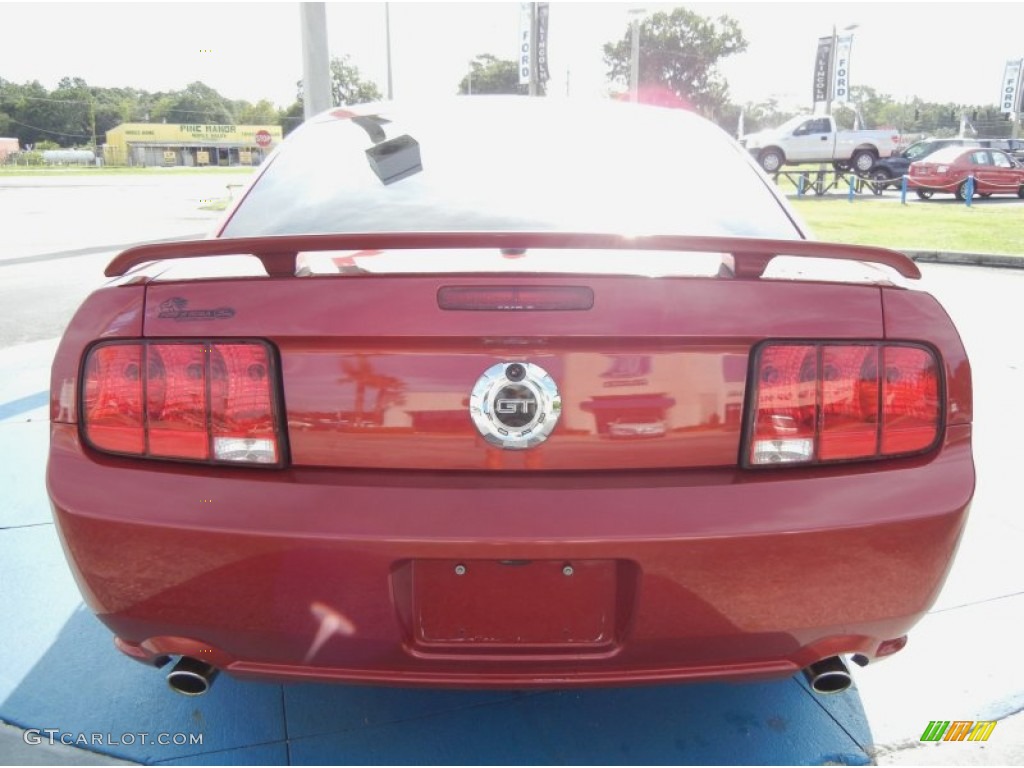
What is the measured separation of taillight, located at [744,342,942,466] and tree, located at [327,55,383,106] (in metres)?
88.4

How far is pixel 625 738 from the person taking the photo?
2.05 m

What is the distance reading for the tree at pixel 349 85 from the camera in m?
84.9

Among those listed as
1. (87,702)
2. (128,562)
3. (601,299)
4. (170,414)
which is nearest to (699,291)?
(601,299)

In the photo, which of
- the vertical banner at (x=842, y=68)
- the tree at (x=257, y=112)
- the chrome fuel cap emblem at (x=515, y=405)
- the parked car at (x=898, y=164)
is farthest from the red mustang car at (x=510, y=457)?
the tree at (x=257, y=112)

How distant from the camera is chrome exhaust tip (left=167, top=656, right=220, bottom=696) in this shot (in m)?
1.71

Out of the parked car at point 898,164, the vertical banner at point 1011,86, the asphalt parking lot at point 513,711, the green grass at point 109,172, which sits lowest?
the asphalt parking lot at point 513,711

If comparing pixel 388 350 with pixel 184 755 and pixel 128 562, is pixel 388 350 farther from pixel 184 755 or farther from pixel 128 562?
pixel 184 755

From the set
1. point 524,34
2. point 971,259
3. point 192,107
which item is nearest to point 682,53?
point 524,34

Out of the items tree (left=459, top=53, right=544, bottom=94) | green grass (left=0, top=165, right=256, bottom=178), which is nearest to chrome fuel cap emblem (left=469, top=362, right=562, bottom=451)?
green grass (left=0, top=165, right=256, bottom=178)

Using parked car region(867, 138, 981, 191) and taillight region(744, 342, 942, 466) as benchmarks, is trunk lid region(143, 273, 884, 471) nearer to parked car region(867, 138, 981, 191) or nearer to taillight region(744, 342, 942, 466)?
taillight region(744, 342, 942, 466)

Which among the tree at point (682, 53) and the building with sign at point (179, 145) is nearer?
the tree at point (682, 53)

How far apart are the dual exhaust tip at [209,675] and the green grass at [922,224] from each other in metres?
7.88

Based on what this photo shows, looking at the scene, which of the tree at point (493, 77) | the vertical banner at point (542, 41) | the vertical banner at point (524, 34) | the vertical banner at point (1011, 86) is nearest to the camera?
the vertical banner at point (542, 41)

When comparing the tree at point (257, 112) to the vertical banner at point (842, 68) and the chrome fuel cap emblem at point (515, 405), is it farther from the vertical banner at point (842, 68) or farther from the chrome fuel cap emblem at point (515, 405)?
the chrome fuel cap emblem at point (515, 405)
